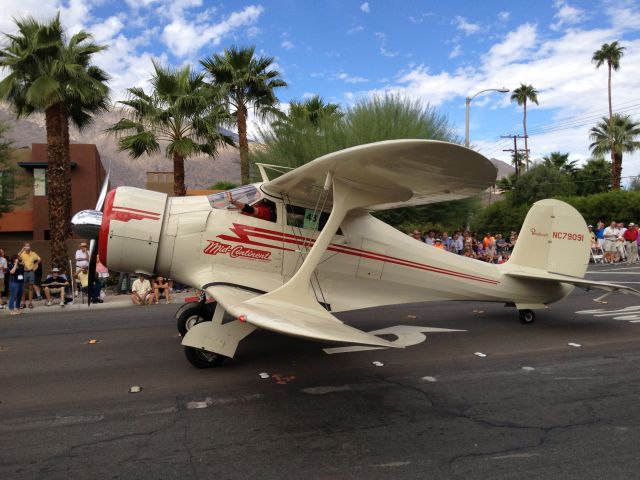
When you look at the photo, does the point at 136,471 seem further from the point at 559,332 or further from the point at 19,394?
the point at 559,332

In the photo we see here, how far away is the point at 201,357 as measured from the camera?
236 inches

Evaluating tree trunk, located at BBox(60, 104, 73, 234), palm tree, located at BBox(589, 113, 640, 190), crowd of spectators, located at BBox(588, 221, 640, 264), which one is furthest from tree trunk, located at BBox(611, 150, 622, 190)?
tree trunk, located at BBox(60, 104, 73, 234)

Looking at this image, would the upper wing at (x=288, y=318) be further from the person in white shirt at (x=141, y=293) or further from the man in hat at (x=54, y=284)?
the man in hat at (x=54, y=284)

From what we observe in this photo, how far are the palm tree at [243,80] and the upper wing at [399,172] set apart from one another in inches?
695

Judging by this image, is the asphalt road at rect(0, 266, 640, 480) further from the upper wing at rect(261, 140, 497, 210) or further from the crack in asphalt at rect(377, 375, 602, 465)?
the upper wing at rect(261, 140, 497, 210)

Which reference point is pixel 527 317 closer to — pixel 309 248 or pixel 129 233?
pixel 309 248

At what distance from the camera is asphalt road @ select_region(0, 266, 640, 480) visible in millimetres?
3660

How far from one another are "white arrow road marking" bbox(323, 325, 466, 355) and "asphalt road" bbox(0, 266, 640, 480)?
19 centimetres

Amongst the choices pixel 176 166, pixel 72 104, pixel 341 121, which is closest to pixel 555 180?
pixel 341 121

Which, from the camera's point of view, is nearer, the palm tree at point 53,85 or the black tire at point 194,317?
the black tire at point 194,317

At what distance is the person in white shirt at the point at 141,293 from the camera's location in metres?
12.0

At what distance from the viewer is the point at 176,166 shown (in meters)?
19.3

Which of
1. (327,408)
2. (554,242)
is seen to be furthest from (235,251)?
(554,242)

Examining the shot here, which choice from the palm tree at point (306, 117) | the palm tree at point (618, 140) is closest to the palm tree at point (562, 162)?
the palm tree at point (618, 140)
